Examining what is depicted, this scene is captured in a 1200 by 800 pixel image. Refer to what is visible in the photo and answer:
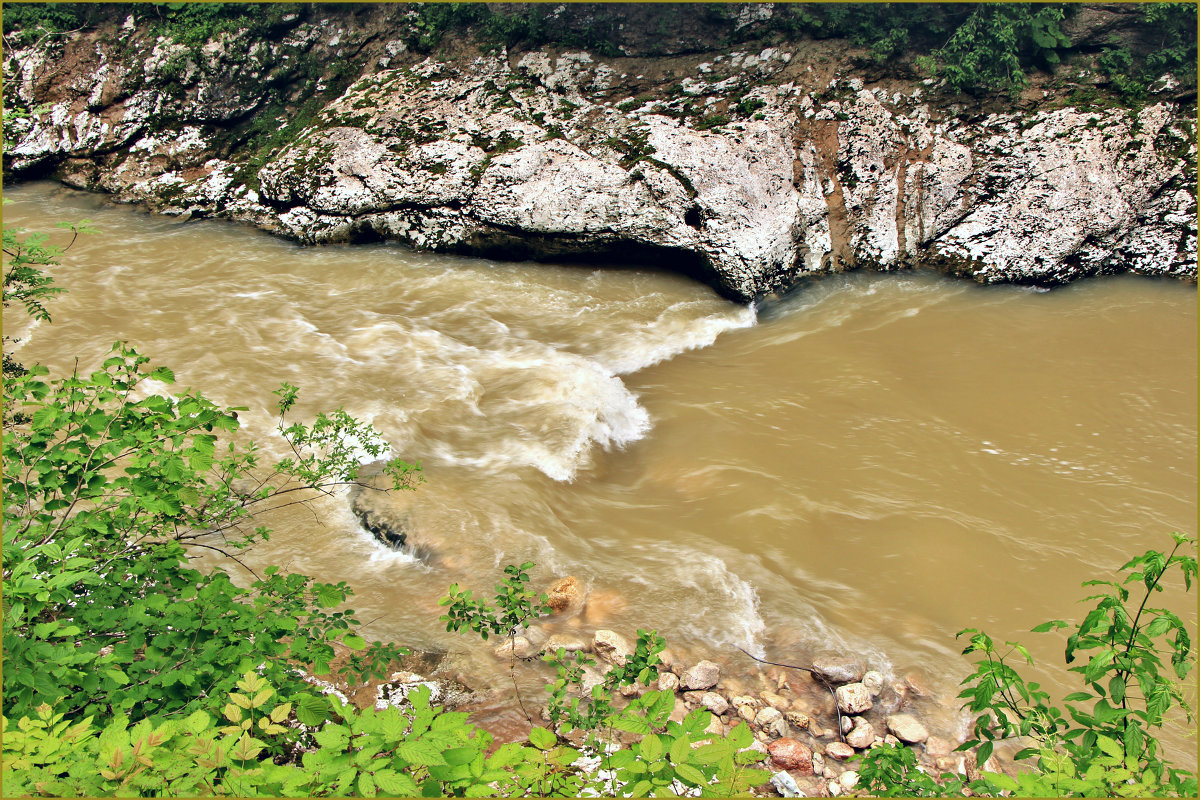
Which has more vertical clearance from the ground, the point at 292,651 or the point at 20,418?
the point at 20,418

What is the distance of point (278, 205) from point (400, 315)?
159 inches

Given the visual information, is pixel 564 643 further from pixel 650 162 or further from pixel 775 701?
pixel 650 162

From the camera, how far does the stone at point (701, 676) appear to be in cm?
479

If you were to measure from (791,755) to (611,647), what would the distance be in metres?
1.40

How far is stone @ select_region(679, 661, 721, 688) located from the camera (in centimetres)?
479

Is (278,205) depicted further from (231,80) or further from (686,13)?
(686,13)

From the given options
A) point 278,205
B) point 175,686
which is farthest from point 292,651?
point 278,205

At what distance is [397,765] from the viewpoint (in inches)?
86.7

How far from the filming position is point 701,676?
4.83 m

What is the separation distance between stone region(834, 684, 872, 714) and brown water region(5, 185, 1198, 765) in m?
0.44

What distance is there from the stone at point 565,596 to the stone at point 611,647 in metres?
0.35

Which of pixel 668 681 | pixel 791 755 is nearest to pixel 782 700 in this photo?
pixel 791 755

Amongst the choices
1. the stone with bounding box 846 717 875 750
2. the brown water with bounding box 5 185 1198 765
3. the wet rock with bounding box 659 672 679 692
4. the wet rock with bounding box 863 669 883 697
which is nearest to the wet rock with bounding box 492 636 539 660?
the brown water with bounding box 5 185 1198 765

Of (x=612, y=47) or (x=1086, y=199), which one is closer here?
(x=1086, y=199)
